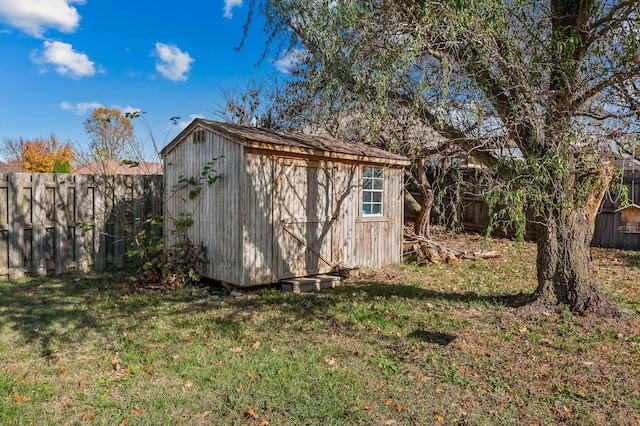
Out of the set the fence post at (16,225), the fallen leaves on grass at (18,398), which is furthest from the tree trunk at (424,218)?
the fallen leaves on grass at (18,398)

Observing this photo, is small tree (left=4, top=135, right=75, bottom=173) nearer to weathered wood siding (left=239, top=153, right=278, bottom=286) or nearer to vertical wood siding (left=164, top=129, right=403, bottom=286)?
vertical wood siding (left=164, top=129, right=403, bottom=286)

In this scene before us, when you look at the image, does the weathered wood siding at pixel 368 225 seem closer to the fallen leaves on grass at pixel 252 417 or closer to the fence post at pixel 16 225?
the fallen leaves on grass at pixel 252 417

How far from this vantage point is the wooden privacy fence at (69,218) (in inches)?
288

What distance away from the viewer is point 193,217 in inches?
299

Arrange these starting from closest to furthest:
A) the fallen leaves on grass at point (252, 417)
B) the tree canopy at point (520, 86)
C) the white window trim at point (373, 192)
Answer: the fallen leaves on grass at point (252, 417), the tree canopy at point (520, 86), the white window trim at point (373, 192)

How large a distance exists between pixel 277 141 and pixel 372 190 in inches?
109

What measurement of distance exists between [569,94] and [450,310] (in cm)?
294

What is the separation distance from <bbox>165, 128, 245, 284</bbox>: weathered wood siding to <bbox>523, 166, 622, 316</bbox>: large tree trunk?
4.19 m

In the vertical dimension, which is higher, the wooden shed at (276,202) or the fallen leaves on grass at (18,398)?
the wooden shed at (276,202)

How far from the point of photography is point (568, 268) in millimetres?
5301

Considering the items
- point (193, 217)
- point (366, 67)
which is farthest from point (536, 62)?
point (193, 217)

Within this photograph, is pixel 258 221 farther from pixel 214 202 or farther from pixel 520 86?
pixel 520 86

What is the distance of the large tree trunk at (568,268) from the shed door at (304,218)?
357cm

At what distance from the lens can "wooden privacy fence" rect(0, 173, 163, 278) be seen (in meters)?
7.31
